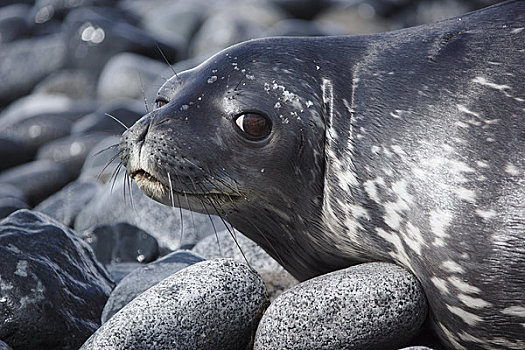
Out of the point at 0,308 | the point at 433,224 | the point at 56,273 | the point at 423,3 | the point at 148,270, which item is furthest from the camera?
the point at 423,3

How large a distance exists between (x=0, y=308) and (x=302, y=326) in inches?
69.5

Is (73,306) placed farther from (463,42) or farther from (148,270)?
(463,42)

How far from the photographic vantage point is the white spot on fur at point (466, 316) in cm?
377

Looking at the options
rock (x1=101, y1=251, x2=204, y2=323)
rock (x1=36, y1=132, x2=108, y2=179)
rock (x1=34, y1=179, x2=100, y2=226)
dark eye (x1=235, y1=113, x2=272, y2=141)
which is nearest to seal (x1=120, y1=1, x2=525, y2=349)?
dark eye (x1=235, y1=113, x2=272, y2=141)

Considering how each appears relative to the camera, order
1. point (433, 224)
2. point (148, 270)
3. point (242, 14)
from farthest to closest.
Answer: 1. point (242, 14)
2. point (148, 270)
3. point (433, 224)

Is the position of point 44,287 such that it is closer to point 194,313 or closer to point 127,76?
point 194,313

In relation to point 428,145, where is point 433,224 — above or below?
below

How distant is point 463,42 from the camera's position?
4.18 m

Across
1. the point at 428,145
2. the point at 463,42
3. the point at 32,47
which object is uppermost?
the point at 463,42

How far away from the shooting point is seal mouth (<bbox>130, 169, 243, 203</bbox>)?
163 inches

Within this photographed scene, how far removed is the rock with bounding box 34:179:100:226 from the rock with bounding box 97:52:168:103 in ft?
17.9

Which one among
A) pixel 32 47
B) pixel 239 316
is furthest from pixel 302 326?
pixel 32 47

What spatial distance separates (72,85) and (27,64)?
1.72 m

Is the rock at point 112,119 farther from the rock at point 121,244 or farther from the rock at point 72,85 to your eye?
the rock at point 121,244
